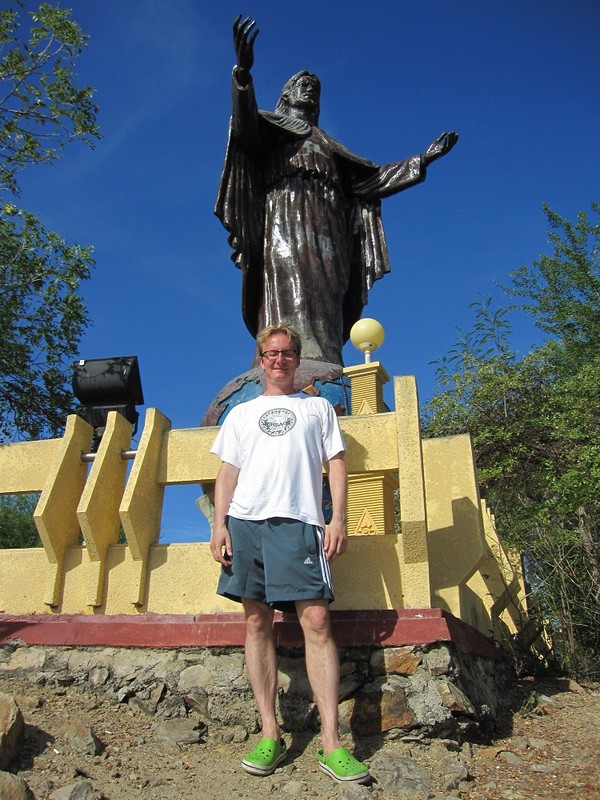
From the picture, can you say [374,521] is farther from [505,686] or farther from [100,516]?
[100,516]

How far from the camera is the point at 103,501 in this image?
14.4ft

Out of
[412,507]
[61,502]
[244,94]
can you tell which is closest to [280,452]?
[412,507]

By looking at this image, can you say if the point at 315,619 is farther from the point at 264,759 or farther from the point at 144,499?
the point at 144,499

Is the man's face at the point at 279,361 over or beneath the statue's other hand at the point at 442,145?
beneath

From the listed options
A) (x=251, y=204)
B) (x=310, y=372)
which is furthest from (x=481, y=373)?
(x=310, y=372)

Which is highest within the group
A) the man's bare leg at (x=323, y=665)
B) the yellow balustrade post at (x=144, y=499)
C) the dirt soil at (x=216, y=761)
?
the yellow balustrade post at (x=144, y=499)

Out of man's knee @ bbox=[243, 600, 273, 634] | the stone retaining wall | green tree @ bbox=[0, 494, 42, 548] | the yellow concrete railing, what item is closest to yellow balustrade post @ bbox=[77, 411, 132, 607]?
the yellow concrete railing

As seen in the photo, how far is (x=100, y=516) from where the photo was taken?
4.31m

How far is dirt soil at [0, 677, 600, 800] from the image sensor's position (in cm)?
286

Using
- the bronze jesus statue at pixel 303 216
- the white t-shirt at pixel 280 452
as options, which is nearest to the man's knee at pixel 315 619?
the white t-shirt at pixel 280 452

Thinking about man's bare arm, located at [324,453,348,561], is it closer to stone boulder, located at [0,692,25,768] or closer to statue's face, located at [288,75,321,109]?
stone boulder, located at [0,692,25,768]

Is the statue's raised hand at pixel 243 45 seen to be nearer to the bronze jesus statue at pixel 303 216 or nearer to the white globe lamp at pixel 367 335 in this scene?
the bronze jesus statue at pixel 303 216

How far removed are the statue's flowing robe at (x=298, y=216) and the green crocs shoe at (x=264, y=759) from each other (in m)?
4.71

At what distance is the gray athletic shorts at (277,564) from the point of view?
3.10 metres
